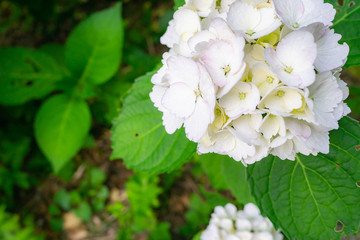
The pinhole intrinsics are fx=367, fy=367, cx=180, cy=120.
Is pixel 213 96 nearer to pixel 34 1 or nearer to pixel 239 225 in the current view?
pixel 239 225

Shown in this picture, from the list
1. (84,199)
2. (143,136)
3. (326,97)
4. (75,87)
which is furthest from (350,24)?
(84,199)

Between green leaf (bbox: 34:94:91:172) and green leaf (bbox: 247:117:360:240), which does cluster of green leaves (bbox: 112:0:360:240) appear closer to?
green leaf (bbox: 247:117:360:240)

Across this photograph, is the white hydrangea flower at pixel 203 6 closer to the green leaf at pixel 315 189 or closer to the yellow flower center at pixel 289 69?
the yellow flower center at pixel 289 69

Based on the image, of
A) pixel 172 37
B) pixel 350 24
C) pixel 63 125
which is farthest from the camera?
pixel 63 125

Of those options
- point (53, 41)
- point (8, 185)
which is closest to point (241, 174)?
point (8, 185)

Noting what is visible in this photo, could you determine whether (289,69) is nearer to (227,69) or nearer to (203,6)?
(227,69)

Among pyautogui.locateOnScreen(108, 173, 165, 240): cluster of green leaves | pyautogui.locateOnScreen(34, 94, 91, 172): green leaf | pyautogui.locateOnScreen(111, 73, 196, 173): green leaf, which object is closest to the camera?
pyautogui.locateOnScreen(111, 73, 196, 173): green leaf

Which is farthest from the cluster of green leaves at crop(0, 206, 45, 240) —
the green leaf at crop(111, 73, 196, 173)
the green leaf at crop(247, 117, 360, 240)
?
the green leaf at crop(247, 117, 360, 240)
